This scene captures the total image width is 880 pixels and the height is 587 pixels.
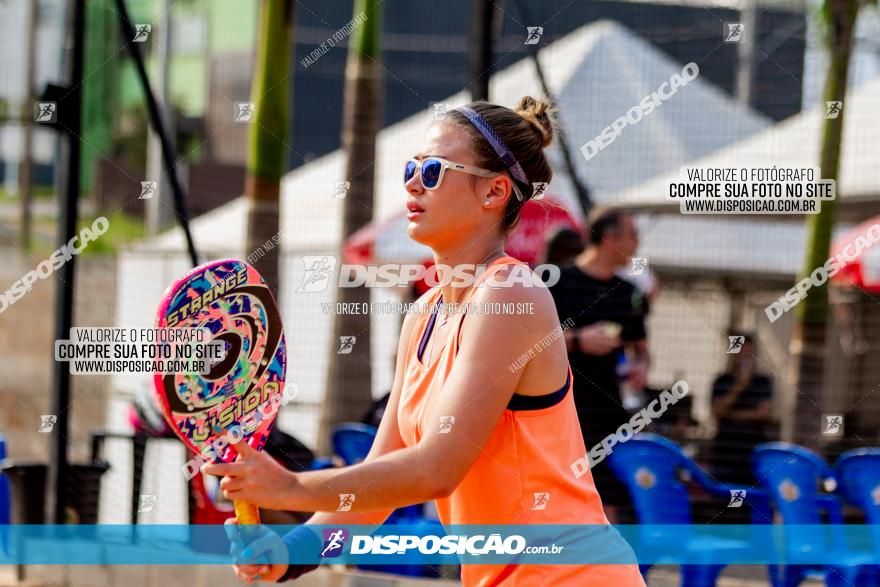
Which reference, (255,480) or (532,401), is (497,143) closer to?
(532,401)

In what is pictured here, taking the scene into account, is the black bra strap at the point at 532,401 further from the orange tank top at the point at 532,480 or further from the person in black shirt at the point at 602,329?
the person in black shirt at the point at 602,329

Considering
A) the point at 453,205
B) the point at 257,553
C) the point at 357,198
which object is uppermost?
the point at 357,198

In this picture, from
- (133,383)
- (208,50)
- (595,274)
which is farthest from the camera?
(208,50)

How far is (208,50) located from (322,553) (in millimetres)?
12014

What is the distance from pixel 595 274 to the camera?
252 inches

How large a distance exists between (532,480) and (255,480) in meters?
0.57

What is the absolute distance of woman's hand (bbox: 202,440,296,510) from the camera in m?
2.16

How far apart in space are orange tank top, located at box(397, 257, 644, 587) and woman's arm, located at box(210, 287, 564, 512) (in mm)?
63

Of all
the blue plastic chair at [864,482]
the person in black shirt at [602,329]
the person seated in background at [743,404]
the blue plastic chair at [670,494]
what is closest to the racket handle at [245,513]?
the blue plastic chair at [670,494]

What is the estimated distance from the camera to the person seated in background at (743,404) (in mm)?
7215

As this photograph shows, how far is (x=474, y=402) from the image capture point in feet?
7.63

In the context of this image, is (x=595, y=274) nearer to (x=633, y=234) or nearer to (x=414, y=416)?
(x=633, y=234)

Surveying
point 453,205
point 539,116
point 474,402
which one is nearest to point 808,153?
point 539,116

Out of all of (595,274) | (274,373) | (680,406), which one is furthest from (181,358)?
(680,406)
